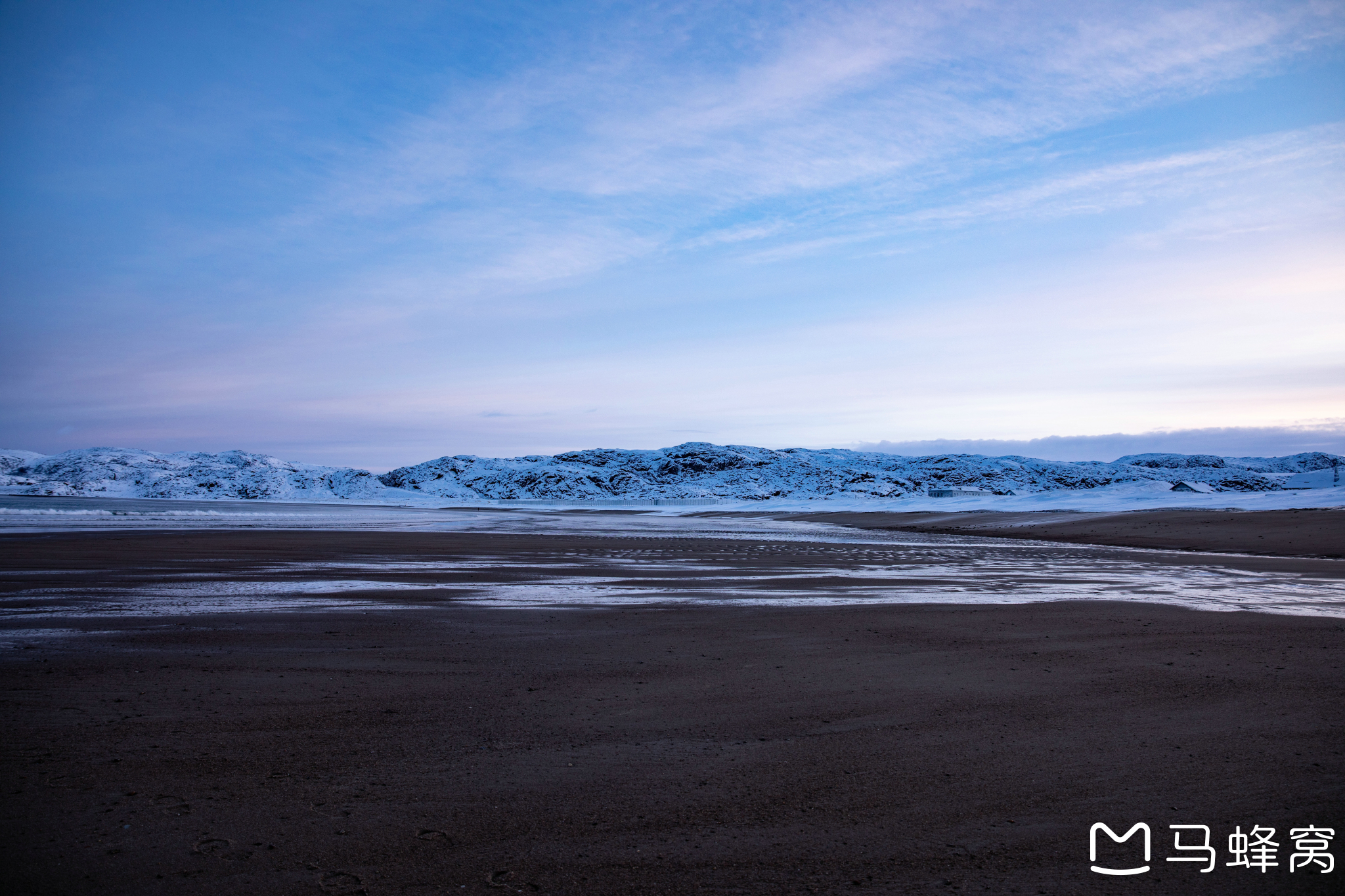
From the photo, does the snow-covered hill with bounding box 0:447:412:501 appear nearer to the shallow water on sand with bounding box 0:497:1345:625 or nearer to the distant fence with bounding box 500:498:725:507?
the distant fence with bounding box 500:498:725:507

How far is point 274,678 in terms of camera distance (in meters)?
5.95

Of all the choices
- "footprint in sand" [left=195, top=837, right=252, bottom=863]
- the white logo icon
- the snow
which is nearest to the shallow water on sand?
"footprint in sand" [left=195, top=837, right=252, bottom=863]

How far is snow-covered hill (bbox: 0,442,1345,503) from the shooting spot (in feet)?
360

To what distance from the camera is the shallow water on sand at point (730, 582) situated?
9.99m

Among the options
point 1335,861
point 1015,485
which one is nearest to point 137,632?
point 1335,861

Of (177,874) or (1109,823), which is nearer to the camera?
(177,874)

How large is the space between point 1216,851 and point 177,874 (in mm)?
4156

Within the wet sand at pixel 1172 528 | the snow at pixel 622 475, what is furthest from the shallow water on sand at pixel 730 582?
the snow at pixel 622 475

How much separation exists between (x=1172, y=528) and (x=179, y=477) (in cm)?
12764

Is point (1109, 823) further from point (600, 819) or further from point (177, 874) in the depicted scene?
point (177, 874)

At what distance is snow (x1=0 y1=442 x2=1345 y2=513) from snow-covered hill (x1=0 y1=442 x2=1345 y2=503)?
0.37 m

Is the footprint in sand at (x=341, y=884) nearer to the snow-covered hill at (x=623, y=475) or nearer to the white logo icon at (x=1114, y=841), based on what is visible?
the white logo icon at (x=1114, y=841)

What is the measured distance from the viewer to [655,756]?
4285 millimetres
